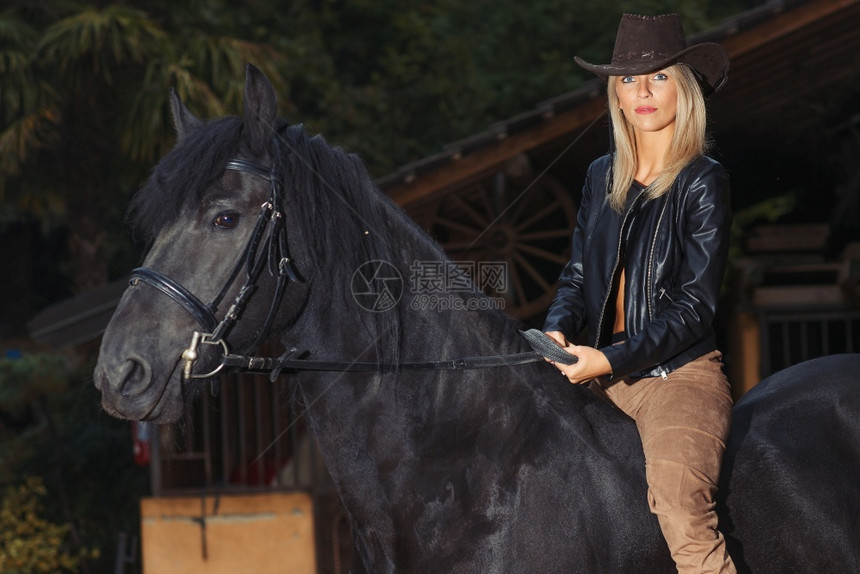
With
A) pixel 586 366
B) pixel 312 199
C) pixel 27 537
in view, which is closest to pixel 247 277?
pixel 312 199

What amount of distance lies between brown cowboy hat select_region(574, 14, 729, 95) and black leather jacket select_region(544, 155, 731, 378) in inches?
11.0

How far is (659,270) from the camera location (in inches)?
108

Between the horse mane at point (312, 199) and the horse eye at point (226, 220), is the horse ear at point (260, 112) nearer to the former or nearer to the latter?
the horse mane at point (312, 199)

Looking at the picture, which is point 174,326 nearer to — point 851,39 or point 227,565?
point 227,565

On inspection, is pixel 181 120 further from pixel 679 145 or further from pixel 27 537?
pixel 27 537

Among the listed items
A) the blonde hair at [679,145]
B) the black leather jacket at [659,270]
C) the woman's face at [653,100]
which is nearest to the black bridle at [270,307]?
the black leather jacket at [659,270]

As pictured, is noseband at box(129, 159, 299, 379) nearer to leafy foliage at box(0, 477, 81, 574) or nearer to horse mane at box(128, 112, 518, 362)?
horse mane at box(128, 112, 518, 362)

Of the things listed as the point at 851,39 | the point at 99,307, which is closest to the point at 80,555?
the point at 99,307

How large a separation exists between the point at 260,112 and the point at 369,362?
680 mm

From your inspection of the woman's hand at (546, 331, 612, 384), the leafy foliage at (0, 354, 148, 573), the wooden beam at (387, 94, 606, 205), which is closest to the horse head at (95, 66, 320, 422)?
the woman's hand at (546, 331, 612, 384)

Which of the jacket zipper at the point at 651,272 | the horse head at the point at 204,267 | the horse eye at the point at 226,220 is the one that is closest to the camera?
the horse head at the point at 204,267

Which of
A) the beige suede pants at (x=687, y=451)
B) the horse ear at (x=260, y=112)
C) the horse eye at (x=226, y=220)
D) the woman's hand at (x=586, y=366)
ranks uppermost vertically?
the horse ear at (x=260, y=112)

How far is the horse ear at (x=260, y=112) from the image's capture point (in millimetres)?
2586

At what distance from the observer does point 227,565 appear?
25.3 ft
